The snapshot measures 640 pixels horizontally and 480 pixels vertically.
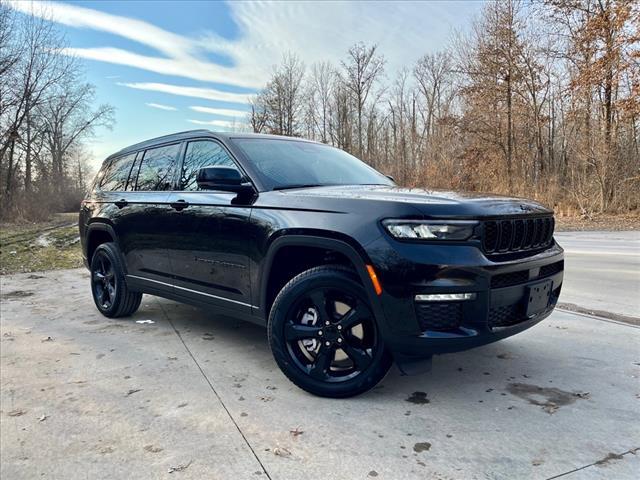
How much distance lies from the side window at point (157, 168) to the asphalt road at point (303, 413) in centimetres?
142

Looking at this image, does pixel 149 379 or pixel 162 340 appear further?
pixel 162 340

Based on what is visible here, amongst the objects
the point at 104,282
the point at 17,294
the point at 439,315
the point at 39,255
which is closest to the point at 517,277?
the point at 439,315

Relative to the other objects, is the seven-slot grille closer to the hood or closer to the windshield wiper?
the hood

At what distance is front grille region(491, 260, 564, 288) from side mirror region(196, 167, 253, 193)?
1.74 metres

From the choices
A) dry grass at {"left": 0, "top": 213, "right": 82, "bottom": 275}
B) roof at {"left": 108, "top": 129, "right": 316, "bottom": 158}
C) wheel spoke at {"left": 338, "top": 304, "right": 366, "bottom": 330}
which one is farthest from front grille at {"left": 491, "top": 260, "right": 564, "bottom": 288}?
dry grass at {"left": 0, "top": 213, "right": 82, "bottom": 275}

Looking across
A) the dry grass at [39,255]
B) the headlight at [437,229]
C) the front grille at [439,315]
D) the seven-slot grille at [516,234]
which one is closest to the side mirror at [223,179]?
the headlight at [437,229]

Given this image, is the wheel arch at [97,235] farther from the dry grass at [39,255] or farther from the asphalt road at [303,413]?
the dry grass at [39,255]

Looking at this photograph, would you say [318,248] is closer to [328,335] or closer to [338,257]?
[338,257]

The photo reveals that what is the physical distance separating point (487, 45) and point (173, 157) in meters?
23.0

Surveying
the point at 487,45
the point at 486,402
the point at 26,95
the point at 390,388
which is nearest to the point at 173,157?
the point at 390,388

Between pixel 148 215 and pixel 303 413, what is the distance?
2.51 m

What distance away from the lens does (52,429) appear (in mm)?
Result: 2613

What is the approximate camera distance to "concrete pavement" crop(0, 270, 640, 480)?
219cm

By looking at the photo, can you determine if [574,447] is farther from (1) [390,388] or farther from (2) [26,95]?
(2) [26,95]
